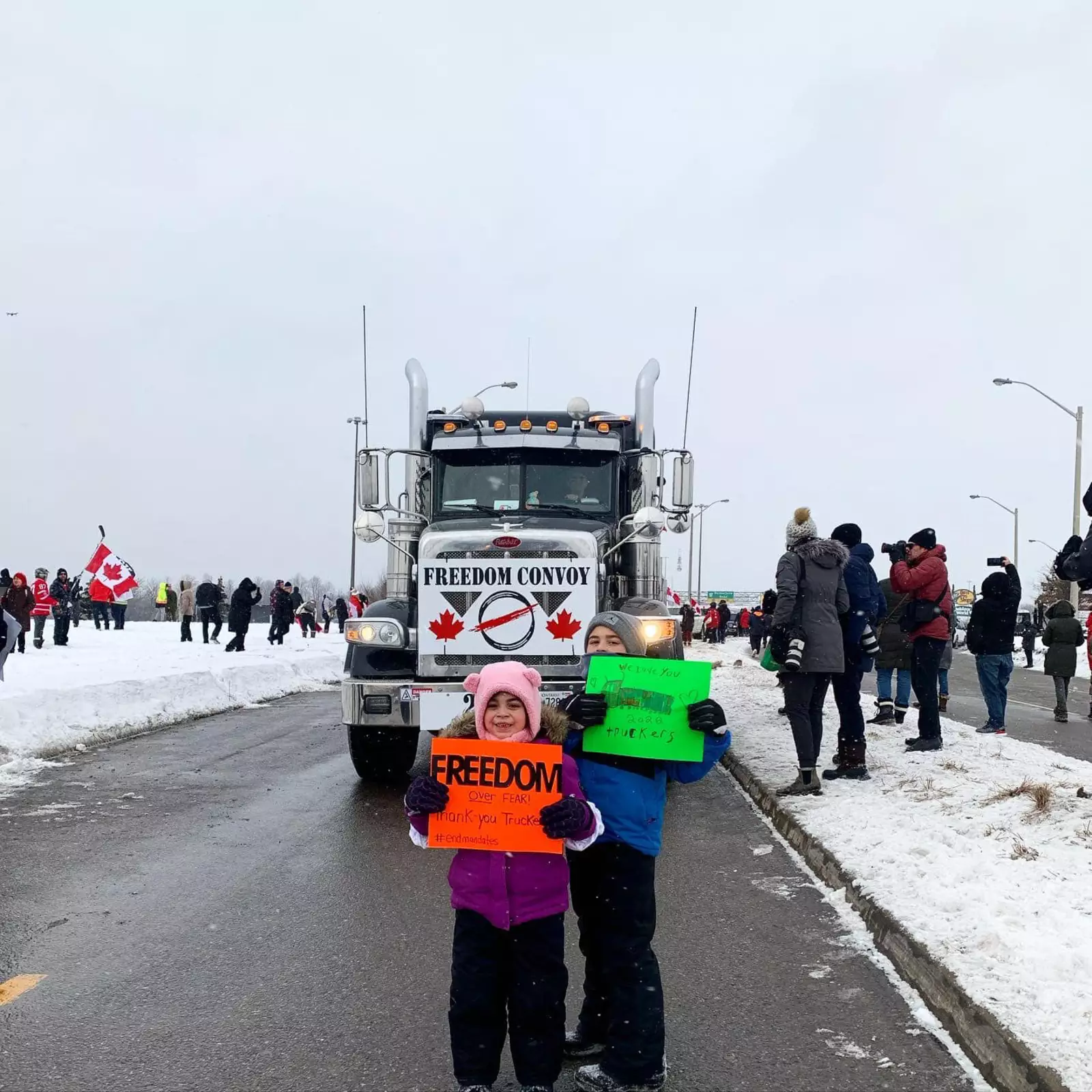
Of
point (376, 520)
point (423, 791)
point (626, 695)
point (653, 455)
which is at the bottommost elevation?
point (423, 791)

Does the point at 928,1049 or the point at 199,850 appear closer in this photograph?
the point at 928,1049

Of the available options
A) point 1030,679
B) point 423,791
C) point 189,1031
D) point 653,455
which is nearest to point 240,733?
point 653,455

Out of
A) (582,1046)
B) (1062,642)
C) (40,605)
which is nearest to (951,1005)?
(582,1046)

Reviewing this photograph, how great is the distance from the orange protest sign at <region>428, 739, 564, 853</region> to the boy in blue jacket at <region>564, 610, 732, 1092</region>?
0.86 feet

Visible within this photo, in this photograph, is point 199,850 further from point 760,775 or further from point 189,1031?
point 760,775

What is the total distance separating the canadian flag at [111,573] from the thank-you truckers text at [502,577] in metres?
23.1

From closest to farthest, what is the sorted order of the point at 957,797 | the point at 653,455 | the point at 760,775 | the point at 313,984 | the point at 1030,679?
the point at 313,984
the point at 957,797
the point at 760,775
the point at 653,455
the point at 1030,679

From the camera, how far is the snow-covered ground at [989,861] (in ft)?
12.6

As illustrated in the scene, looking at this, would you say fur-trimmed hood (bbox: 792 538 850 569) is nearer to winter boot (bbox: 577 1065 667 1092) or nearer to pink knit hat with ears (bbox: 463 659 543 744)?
pink knit hat with ears (bbox: 463 659 543 744)

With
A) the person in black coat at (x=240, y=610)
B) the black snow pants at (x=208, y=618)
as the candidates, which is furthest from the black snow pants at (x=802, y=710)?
the black snow pants at (x=208, y=618)

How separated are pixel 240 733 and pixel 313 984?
9.11 m

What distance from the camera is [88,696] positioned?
13.4 m

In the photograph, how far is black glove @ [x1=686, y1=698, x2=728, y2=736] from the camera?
3.53 m

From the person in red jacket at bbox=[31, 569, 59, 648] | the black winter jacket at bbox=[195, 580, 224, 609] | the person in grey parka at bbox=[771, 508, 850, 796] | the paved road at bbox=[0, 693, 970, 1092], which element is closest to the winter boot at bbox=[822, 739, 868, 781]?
the person in grey parka at bbox=[771, 508, 850, 796]
